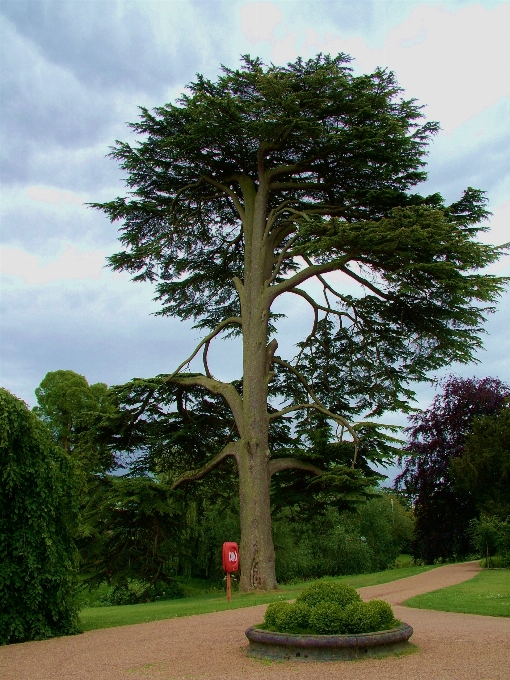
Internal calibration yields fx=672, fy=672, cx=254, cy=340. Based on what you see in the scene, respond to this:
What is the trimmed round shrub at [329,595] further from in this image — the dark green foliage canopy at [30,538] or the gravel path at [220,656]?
the dark green foliage canopy at [30,538]

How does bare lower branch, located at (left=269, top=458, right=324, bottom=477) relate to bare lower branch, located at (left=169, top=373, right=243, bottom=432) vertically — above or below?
below

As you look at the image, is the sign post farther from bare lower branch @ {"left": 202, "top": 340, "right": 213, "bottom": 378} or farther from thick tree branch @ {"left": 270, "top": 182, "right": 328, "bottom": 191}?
thick tree branch @ {"left": 270, "top": 182, "right": 328, "bottom": 191}

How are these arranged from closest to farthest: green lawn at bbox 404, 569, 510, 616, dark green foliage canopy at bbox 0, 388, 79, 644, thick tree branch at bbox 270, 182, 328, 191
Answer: dark green foliage canopy at bbox 0, 388, 79, 644 < green lawn at bbox 404, 569, 510, 616 < thick tree branch at bbox 270, 182, 328, 191

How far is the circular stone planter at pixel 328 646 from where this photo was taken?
676cm

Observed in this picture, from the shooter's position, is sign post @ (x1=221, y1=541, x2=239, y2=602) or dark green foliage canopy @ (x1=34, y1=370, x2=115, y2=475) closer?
sign post @ (x1=221, y1=541, x2=239, y2=602)

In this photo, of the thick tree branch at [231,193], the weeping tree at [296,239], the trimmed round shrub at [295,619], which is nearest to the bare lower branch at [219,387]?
the weeping tree at [296,239]

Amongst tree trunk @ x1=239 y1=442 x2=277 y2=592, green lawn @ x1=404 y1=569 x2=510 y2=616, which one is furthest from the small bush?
tree trunk @ x1=239 y1=442 x2=277 y2=592

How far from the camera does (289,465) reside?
15.2 m

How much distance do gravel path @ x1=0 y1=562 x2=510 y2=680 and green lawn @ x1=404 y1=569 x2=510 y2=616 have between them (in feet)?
2.22

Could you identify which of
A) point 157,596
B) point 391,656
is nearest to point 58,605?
point 391,656

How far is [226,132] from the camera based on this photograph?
1556 cm

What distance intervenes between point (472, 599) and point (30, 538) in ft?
25.1

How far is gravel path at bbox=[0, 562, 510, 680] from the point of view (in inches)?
244

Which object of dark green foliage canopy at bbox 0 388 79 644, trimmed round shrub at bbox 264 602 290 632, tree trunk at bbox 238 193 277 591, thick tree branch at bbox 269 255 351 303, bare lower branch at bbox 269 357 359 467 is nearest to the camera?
trimmed round shrub at bbox 264 602 290 632
